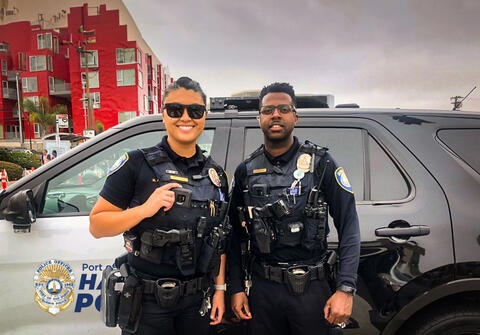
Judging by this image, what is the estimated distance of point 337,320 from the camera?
1333mm

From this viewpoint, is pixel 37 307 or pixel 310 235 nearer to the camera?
pixel 310 235

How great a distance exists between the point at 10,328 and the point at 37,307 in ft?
0.70

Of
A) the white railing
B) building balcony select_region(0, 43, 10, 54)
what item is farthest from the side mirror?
building balcony select_region(0, 43, 10, 54)

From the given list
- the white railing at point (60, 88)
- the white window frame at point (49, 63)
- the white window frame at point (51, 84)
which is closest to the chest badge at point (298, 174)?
the white railing at point (60, 88)

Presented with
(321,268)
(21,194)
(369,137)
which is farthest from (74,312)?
(369,137)

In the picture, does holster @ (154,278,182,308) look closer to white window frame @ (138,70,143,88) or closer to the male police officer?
the male police officer

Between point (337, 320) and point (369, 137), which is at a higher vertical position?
point (369, 137)

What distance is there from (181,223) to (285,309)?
26.0 inches

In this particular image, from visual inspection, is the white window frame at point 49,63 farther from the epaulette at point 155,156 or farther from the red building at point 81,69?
the epaulette at point 155,156

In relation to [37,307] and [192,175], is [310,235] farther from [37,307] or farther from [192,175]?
[37,307]

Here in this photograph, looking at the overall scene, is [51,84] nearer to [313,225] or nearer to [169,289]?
[169,289]

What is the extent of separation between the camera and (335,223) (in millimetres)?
1469

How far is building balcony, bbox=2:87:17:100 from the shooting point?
3031 cm

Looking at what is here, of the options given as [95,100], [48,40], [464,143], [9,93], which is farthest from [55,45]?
[464,143]
